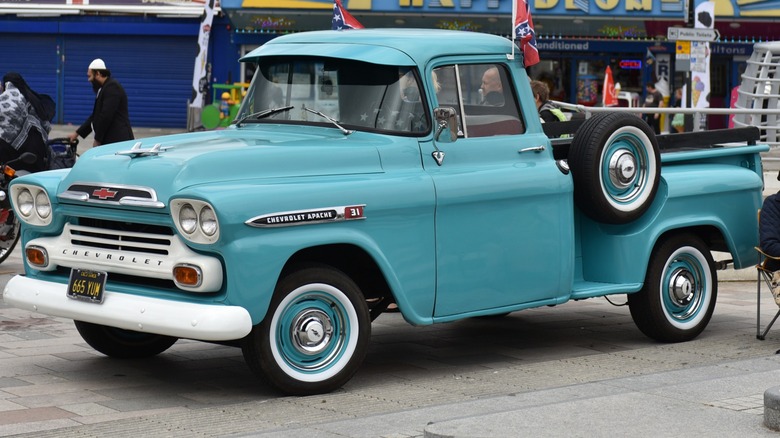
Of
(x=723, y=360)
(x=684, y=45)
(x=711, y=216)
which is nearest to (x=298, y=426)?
(x=723, y=360)

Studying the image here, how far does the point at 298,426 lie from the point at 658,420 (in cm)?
169

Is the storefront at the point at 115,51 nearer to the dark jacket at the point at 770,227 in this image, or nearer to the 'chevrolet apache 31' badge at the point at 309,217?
the dark jacket at the point at 770,227

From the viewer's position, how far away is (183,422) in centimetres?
634

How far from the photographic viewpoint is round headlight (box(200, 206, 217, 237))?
6.45 metres

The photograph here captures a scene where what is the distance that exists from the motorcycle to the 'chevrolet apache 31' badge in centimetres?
553

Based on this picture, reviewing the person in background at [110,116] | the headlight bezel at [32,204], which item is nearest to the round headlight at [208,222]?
the headlight bezel at [32,204]

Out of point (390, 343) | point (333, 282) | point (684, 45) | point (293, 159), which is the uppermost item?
point (684, 45)

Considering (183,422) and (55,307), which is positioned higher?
(55,307)

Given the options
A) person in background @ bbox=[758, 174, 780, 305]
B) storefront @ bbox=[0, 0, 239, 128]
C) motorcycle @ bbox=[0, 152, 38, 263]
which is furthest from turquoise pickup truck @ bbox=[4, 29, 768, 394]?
storefront @ bbox=[0, 0, 239, 128]

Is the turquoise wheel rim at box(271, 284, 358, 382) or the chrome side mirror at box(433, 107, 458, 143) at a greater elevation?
the chrome side mirror at box(433, 107, 458, 143)

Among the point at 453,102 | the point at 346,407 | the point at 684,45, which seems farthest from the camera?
the point at 684,45

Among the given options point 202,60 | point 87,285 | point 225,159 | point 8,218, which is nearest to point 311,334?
point 225,159

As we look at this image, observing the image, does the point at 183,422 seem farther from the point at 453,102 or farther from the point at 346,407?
the point at 453,102

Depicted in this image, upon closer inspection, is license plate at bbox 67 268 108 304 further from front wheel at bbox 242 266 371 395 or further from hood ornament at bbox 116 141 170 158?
front wheel at bbox 242 266 371 395
